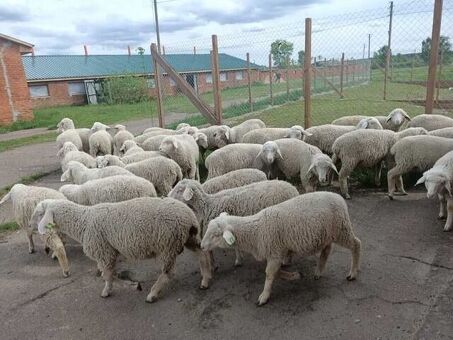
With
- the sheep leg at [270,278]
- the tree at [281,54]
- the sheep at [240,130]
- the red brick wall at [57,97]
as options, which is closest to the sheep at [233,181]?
the sheep leg at [270,278]

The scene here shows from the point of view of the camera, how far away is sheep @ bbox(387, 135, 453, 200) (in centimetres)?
537

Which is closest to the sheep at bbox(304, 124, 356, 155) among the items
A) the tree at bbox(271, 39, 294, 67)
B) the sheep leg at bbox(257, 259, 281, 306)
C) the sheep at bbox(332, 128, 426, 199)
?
the sheep at bbox(332, 128, 426, 199)

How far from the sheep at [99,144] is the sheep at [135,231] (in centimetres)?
484

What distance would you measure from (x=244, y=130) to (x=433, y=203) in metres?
4.29

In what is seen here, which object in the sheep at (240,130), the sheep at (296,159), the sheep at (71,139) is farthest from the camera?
the sheep at (71,139)

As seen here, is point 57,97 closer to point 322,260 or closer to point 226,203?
point 226,203

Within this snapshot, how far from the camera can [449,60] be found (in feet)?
43.4

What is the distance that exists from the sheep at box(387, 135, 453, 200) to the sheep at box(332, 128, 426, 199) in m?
0.29

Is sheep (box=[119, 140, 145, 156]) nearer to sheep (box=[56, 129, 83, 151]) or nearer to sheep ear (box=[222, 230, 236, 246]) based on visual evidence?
sheep (box=[56, 129, 83, 151])

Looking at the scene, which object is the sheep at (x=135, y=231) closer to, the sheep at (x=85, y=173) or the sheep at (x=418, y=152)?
the sheep at (x=85, y=173)

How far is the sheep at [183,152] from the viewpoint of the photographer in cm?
672

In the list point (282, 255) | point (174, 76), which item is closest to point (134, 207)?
point (282, 255)

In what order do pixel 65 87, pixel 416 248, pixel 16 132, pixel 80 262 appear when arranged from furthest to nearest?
pixel 65 87 < pixel 16 132 < pixel 80 262 < pixel 416 248

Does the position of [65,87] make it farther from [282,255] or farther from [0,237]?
[282,255]
